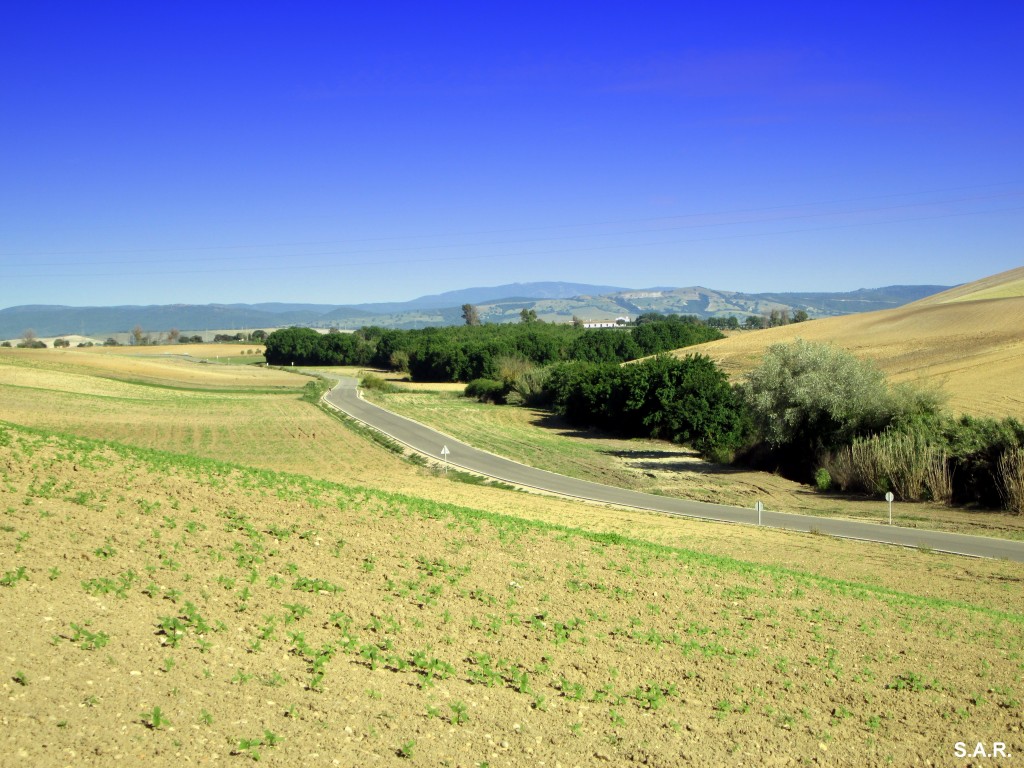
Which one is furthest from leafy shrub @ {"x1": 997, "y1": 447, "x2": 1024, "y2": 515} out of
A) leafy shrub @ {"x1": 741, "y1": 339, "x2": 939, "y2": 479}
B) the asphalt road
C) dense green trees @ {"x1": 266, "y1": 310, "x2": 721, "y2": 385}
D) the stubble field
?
dense green trees @ {"x1": 266, "y1": 310, "x2": 721, "y2": 385}

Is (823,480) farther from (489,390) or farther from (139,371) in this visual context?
(139,371)

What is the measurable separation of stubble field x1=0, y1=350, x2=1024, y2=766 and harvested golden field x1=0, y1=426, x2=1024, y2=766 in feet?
0.11

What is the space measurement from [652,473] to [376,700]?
34.5 m

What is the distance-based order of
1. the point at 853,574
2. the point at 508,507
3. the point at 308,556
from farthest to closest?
the point at 508,507 → the point at 853,574 → the point at 308,556

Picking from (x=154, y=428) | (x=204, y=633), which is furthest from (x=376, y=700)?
(x=154, y=428)

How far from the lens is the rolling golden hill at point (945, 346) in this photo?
5025 centimetres

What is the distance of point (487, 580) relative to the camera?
1277 cm

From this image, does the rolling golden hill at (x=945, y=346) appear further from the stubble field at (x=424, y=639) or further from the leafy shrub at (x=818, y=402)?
the stubble field at (x=424, y=639)

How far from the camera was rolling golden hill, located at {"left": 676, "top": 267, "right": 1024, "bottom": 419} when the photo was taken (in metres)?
50.2

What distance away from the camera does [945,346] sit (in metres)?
73.5

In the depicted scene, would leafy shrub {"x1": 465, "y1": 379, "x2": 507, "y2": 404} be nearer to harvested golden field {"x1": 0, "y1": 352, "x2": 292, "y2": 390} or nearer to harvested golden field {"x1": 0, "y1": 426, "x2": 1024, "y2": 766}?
harvested golden field {"x1": 0, "y1": 352, "x2": 292, "y2": 390}

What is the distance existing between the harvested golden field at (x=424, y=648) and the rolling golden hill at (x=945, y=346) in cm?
2974

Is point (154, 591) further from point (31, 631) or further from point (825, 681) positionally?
point (825, 681)

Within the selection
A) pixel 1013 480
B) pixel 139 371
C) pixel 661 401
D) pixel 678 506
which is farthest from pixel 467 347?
pixel 1013 480
